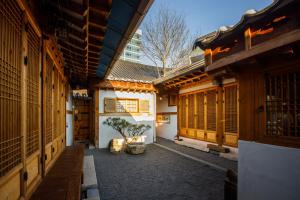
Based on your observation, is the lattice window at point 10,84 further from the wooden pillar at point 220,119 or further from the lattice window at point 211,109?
the lattice window at point 211,109

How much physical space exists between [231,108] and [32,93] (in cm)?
815

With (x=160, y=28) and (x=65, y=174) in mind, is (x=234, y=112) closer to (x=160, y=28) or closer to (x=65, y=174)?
(x=65, y=174)

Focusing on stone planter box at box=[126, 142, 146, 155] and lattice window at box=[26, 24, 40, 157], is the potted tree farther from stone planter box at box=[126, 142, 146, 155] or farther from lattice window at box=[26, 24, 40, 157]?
lattice window at box=[26, 24, 40, 157]

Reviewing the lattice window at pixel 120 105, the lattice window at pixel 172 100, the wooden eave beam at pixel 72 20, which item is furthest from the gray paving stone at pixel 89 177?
the lattice window at pixel 172 100

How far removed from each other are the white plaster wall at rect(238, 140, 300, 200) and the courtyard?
117 centimetres

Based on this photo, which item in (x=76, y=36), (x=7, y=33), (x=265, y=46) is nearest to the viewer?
(x=7, y=33)

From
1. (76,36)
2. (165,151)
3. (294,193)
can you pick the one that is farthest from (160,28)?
(294,193)

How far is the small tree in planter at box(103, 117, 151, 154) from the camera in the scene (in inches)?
392

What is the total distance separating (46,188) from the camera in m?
3.12

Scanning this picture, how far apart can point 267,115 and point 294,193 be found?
4.78ft

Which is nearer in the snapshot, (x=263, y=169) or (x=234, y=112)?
(x=263, y=169)

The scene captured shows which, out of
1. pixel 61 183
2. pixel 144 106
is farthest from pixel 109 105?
pixel 61 183

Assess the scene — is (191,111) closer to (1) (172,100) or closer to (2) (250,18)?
(1) (172,100)

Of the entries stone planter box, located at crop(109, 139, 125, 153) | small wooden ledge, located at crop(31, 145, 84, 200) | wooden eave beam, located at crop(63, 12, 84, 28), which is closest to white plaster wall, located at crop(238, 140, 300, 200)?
small wooden ledge, located at crop(31, 145, 84, 200)
